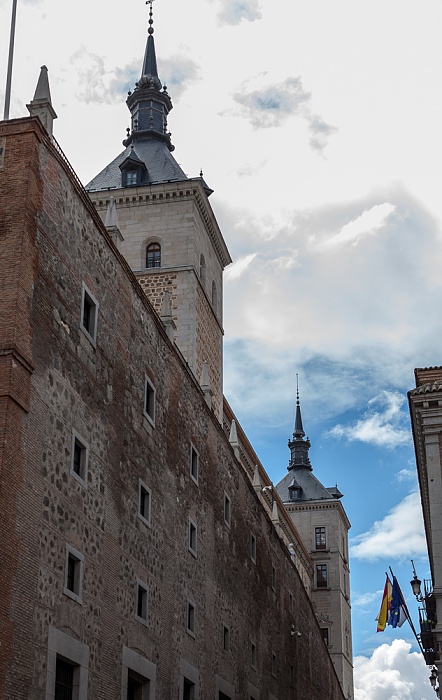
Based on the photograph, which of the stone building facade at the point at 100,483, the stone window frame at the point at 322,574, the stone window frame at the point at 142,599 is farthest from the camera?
the stone window frame at the point at 322,574

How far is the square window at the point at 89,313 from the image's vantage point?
2320cm

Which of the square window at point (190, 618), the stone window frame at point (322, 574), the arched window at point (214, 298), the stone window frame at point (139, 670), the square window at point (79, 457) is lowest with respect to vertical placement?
the stone window frame at point (139, 670)

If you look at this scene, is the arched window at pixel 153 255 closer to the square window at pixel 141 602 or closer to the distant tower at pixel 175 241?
the distant tower at pixel 175 241

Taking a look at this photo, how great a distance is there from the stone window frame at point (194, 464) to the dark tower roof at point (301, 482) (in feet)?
220

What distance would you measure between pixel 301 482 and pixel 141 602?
75.9 m

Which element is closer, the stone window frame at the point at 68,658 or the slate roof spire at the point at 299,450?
the stone window frame at the point at 68,658

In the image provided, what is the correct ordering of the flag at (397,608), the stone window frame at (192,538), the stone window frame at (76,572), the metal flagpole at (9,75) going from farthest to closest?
1. the flag at (397,608)
2. the stone window frame at (192,538)
3. the metal flagpole at (9,75)
4. the stone window frame at (76,572)

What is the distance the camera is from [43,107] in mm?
22656

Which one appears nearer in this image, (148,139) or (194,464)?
(194,464)

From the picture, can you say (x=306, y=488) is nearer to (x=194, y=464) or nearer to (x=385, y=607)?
(x=385, y=607)

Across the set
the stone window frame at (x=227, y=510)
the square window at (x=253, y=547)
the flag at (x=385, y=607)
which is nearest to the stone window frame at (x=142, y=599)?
the stone window frame at (x=227, y=510)

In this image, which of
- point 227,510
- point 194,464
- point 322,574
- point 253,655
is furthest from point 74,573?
point 322,574

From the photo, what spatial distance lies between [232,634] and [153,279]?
68.1ft

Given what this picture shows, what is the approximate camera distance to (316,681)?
5516 cm
